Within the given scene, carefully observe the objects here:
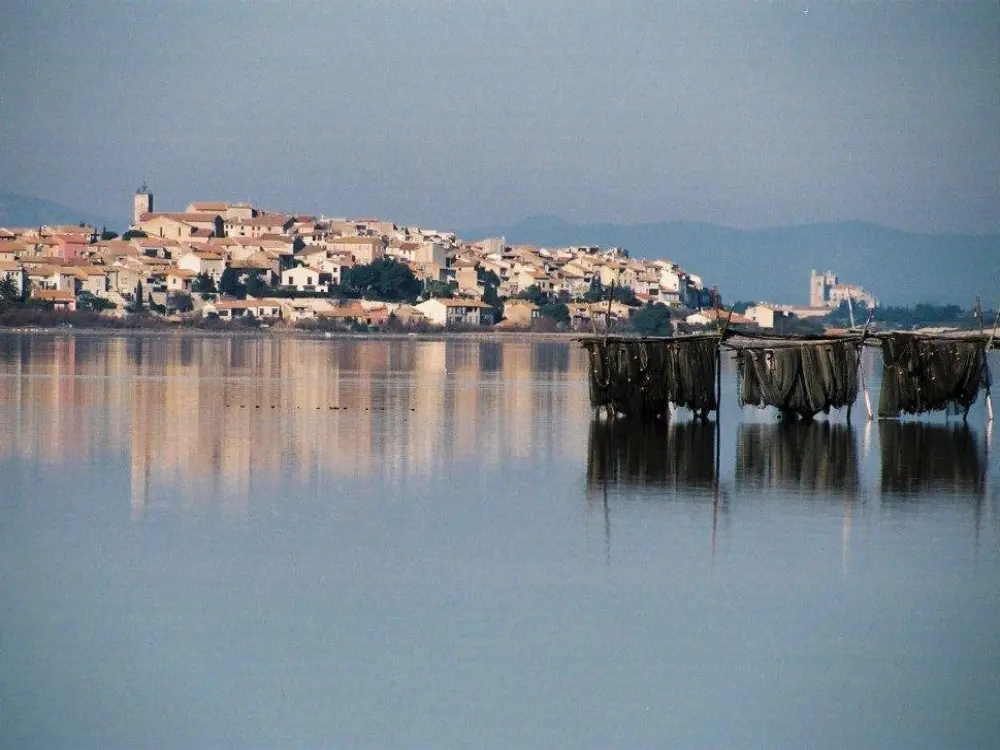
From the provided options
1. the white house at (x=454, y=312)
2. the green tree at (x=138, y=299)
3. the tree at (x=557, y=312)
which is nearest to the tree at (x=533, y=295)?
the tree at (x=557, y=312)

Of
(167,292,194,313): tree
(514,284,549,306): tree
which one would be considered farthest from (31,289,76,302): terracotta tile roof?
(514,284,549,306): tree

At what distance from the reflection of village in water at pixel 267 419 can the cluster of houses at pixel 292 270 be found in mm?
50017

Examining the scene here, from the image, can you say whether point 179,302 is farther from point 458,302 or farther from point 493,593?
point 493,593

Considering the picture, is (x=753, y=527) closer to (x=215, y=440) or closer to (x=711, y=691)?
(x=711, y=691)

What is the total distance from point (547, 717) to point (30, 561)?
5.28 metres

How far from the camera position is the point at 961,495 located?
1711 centimetres

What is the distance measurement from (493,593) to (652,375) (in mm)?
14699

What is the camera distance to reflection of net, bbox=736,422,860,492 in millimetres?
18016

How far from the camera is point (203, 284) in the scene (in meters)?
116

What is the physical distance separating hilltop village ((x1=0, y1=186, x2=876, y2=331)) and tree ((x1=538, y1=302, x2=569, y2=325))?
0.13 metres

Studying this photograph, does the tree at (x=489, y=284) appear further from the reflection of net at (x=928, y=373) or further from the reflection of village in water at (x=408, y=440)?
the reflection of net at (x=928, y=373)

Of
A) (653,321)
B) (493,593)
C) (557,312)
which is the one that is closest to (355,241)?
(557,312)

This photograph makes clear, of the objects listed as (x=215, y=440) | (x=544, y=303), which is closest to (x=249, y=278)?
(x=544, y=303)

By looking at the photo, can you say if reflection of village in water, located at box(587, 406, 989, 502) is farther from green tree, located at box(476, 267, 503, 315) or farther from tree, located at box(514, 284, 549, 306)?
tree, located at box(514, 284, 549, 306)
